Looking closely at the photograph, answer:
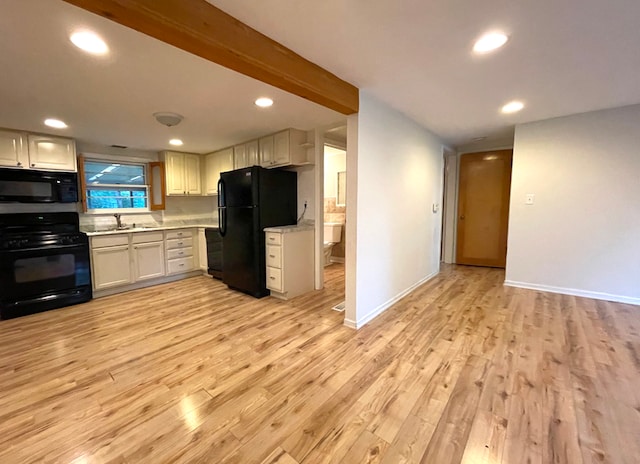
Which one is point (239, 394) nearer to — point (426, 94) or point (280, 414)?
point (280, 414)

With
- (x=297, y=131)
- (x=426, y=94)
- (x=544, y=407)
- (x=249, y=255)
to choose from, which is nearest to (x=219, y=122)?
(x=297, y=131)

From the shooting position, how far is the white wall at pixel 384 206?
2.59 m

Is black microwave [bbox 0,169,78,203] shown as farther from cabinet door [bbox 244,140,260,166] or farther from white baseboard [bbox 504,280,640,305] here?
white baseboard [bbox 504,280,640,305]

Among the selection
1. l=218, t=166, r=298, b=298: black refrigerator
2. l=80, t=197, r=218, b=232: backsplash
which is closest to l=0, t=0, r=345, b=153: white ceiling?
l=218, t=166, r=298, b=298: black refrigerator

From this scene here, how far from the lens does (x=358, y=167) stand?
254 centimetres

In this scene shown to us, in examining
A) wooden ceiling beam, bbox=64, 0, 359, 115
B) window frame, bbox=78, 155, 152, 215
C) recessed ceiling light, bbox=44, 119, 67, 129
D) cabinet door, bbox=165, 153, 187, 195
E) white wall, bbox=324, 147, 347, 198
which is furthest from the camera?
white wall, bbox=324, 147, 347, 198

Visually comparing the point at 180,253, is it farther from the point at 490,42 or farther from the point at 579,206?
the point at 579,206

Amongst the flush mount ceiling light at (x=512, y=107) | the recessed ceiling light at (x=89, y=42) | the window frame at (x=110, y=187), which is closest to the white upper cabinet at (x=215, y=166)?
the window frame at (x=110, y=187)

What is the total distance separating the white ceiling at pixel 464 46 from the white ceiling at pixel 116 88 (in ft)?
2.16

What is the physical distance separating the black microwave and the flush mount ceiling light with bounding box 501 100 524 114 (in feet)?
17.5

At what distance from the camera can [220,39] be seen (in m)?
1.43

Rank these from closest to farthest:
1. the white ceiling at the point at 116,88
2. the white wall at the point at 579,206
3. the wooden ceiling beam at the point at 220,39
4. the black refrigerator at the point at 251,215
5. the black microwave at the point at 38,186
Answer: the wooden ceiling beam at the point at 220,39 < the white ceiling at the point at 116,88 < the white wall at the point at 579,206 < the black microwave at the point at 38,186 < the black refrigerator at the point at 251,215

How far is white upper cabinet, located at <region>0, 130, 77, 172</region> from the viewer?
321cm

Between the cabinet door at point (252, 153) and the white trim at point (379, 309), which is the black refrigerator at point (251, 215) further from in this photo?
the white trim at point (379, 309)
